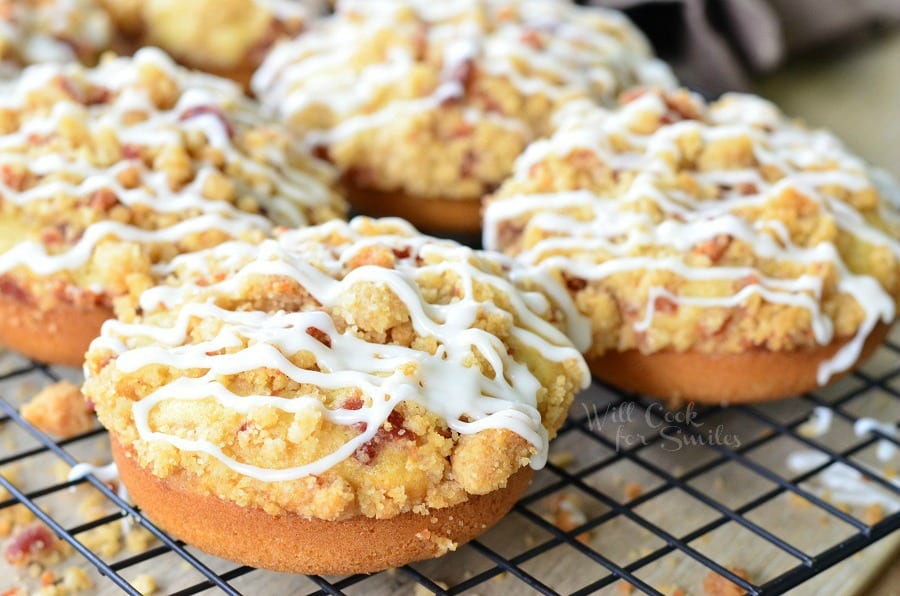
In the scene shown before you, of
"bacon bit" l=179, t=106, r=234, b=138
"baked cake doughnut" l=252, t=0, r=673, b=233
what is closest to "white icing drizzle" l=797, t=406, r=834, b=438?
"baked cake doughnut" l=252, t=0, r=673, b=233

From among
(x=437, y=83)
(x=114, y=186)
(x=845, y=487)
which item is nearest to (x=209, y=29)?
(x=437, y=83)

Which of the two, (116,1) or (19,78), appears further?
(116,1)

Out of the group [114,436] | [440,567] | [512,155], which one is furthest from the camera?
[512,155]

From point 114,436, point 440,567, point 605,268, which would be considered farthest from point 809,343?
point 114,436

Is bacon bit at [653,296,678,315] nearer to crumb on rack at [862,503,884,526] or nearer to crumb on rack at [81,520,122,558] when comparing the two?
crumb on rack at [862,503,884,526]

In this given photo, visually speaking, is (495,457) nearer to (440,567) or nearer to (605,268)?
(440,567)

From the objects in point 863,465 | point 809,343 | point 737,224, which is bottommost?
point 863,465

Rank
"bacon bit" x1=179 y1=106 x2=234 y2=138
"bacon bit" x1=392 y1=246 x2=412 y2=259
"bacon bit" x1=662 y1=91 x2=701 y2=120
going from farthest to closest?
1. "bacon bit" x1=662 y1=91 x2=701 y2=120
2. "bacon bit" x1=179 y1=106 x2=234 y2=138
3. "bacon bit" x1=392 y1=246 x2=412 y2=259
